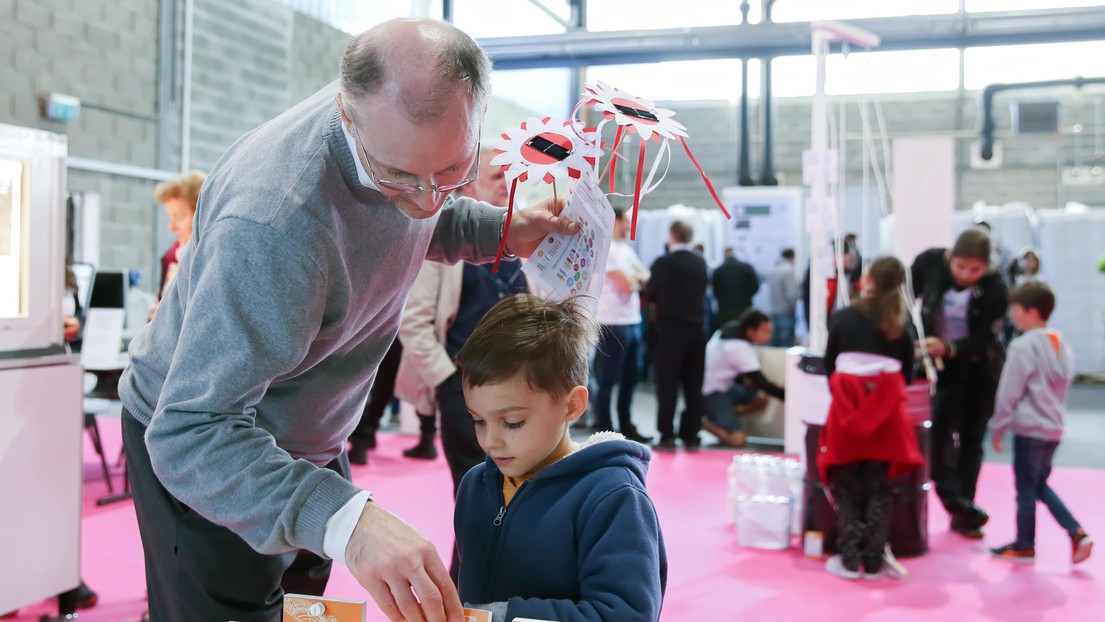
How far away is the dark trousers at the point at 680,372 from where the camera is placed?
6.14 m

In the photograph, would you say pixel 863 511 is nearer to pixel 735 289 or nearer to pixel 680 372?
pixel 680 372

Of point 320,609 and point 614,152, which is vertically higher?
point 614,152

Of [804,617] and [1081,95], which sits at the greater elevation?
[1081,95]

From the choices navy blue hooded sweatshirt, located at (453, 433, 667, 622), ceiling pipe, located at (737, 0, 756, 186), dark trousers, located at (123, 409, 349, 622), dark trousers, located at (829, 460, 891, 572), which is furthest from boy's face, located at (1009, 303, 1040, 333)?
ceiling pipe, located at (737, 0, 756, 186)

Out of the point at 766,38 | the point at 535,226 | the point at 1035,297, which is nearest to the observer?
the point at 535,226

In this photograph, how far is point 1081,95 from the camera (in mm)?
13938

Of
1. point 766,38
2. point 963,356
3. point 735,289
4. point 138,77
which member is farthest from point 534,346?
point 138,77

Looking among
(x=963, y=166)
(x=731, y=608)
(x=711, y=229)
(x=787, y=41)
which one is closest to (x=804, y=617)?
(x=731, y=608)

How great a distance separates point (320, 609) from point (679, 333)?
526 centimetres

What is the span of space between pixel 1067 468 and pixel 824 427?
2856 mm

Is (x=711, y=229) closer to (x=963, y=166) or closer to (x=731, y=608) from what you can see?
(x=963, y=166)

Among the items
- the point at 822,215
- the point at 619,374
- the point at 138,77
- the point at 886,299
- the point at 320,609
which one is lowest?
the point at 619,374

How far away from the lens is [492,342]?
140 cm

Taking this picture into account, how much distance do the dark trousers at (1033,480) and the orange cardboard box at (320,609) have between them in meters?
3.61
